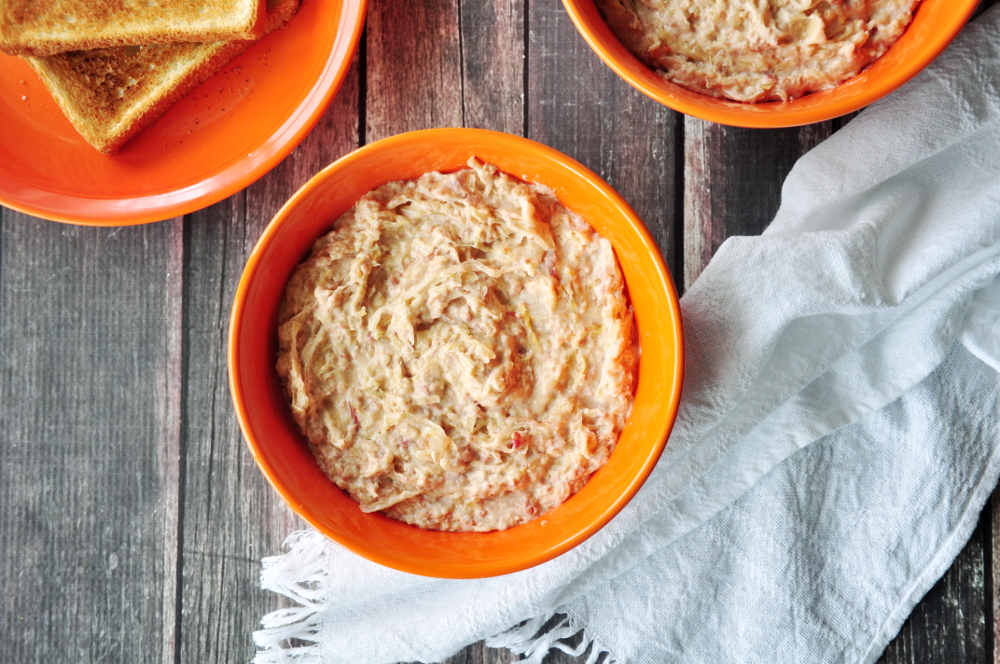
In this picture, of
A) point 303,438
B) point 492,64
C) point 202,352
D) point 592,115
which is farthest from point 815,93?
point 202,352

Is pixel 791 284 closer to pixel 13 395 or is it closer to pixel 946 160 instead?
pixel 946 160

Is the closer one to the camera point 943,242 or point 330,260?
point 330,260

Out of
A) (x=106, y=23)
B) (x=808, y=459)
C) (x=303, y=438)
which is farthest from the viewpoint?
(x=808, y=459)

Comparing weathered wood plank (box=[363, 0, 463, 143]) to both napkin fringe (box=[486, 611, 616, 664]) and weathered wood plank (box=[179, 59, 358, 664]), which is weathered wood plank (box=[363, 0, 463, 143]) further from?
napkin fringe (box=[486, 611, 616, 664])

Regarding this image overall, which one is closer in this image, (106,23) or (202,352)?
(106,23)

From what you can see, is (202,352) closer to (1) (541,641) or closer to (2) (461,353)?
(2) (461,353)

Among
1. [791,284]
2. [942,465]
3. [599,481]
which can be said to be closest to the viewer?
[599,481]

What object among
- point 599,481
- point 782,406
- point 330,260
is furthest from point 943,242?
point 330,260
